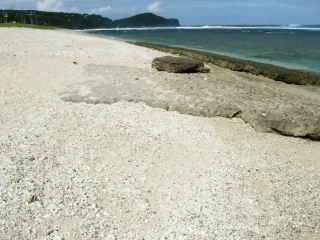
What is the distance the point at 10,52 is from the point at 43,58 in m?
2.15

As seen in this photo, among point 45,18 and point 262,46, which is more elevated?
point 45,18

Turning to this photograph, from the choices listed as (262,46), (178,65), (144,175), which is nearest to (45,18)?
(262,46)

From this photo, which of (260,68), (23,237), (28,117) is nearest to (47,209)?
(23,237)

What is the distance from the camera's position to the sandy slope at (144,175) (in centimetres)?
744

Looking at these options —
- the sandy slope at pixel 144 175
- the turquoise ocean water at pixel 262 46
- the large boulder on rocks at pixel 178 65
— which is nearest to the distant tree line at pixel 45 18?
the turquoise ocean water at pixel 262 46

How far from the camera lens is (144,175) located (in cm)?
919

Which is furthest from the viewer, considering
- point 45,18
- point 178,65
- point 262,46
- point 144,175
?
point 45,18

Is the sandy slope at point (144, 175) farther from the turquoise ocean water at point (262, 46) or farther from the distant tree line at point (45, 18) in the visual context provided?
the distant tree line at point (45, 18)

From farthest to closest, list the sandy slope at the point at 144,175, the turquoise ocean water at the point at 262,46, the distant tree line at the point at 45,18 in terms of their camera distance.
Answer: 1. the distant tree line at the point at 45,18
2. the turquoise ocean water at the point at 262,46
3. the sandy slope at the point at 144,175

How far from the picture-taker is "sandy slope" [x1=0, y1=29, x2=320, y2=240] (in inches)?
293

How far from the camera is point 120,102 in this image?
1411cm

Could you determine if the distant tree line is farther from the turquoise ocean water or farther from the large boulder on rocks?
the large boulder on rocks

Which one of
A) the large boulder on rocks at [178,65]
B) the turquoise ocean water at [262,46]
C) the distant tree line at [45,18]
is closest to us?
the large boulder on rocks at [178,65]

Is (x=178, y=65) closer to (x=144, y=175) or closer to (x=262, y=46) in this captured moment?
(x=144, y=175)
